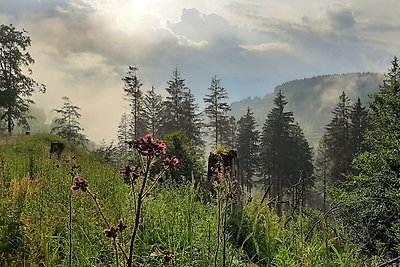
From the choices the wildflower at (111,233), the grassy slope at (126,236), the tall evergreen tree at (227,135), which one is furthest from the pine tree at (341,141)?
the wildflower at (111,233)

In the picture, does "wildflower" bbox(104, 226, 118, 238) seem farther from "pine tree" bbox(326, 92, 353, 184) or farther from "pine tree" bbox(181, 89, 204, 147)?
"pine tree" bbox(181, 89, 204, 147)

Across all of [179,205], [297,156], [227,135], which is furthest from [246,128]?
[179,205]

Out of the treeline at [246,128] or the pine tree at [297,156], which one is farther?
the pine tree at [297,156]

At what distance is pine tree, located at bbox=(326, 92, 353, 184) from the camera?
3753 centimetres

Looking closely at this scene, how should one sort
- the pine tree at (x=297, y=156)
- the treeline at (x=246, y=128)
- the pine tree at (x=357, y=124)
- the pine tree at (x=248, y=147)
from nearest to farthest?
the treeline at (x=246, y=128) → the pine tree at (x=357, y=124) → the pine tree at (x=297, y=156) → the pine tree at (x=248, y=147)

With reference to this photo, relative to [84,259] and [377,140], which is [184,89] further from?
[84,259]

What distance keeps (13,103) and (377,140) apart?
101 feet

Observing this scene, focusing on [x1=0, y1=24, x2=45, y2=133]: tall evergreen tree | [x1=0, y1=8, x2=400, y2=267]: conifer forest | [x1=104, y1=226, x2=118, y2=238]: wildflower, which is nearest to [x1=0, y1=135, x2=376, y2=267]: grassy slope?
[x1=0, y1=8, x2=400, y2=267]: conifer forest

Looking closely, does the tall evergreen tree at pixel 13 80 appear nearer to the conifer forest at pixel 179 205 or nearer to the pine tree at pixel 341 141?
the conifer forest at pixel 179 205

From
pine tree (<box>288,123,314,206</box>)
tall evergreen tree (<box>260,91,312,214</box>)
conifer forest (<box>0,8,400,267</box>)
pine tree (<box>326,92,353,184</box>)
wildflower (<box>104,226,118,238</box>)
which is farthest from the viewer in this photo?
tall evergreen tree (<box>260,91,312,214</box>)

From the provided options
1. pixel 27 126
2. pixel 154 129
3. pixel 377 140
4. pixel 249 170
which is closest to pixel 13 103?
pixel 27 126

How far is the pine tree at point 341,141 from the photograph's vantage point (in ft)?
123

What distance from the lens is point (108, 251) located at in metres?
4.19

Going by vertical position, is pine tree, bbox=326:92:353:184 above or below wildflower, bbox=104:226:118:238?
above
